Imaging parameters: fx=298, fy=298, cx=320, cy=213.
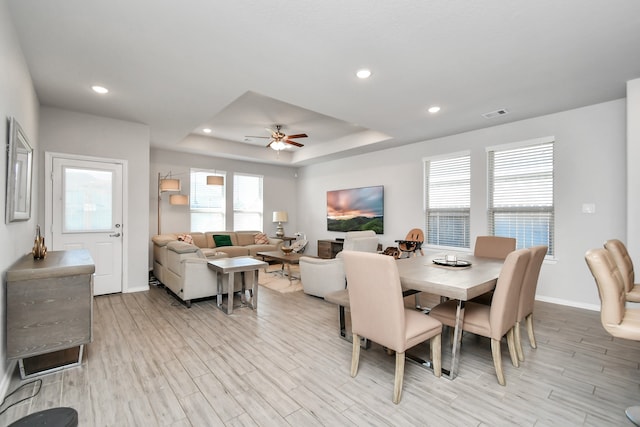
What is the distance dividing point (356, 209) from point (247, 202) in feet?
10.1

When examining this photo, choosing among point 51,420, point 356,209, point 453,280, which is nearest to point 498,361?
point 453,280

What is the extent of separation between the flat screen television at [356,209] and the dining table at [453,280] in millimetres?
3691

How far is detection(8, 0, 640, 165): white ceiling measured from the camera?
2.19 m

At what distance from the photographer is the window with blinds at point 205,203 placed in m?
7.27

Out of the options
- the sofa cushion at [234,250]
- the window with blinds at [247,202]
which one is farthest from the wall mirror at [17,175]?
the window with blinds at [247,202]

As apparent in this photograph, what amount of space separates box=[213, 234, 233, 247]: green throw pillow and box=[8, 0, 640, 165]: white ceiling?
3.26m

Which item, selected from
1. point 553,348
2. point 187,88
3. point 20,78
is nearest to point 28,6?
point 20,78

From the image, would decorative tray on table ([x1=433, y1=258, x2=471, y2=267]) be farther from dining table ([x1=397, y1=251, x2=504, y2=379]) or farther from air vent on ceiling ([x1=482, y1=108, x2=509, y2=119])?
air vent on ceiling ([x1=482, y1=108, x2=509, y2=119])

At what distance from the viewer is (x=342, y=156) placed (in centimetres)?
739

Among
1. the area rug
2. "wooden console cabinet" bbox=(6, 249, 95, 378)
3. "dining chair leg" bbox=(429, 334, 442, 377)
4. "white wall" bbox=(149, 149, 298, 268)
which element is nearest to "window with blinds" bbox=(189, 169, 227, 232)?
"white wall" bbox=(149, 149, 298, 268)

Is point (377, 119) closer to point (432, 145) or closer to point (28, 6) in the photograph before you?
point (432, 145)

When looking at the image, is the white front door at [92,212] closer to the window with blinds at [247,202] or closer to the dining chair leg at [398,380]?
the window with blinds at [247,202]

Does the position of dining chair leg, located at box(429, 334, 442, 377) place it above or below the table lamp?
below

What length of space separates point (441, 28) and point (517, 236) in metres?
3.68
